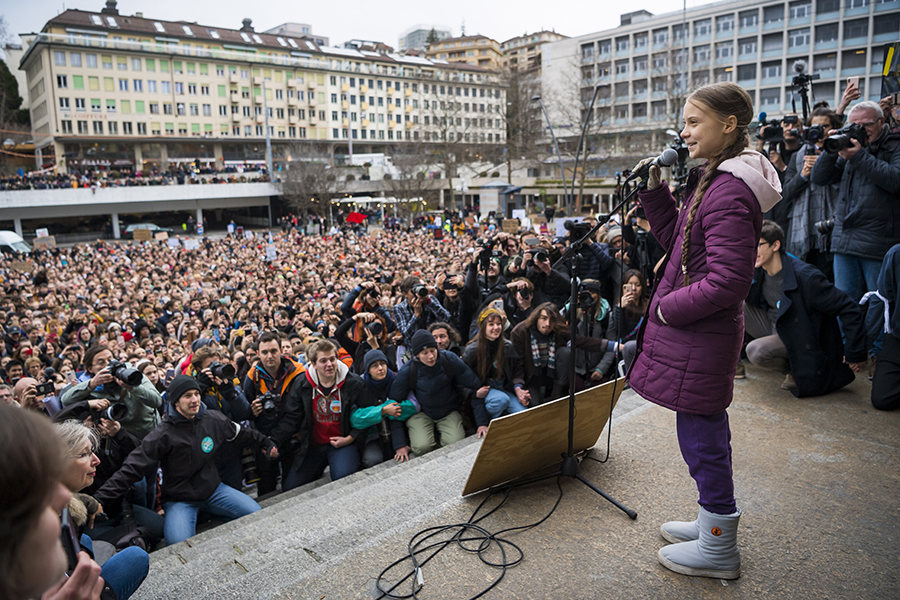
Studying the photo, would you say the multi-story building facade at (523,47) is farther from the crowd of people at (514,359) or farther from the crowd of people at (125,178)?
the crowd of people at (514,359)

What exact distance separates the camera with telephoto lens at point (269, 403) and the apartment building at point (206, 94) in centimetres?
5197

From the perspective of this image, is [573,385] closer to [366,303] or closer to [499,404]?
[499,404]

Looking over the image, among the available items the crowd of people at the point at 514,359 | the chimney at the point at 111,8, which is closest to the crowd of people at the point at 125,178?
the chimney at the point at 111,8

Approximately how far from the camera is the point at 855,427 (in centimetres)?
378

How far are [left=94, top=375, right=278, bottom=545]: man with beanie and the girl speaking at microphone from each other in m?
3.25

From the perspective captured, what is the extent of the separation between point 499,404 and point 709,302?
3374 millimetres

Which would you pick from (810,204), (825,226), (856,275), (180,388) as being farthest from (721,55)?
(180,388)

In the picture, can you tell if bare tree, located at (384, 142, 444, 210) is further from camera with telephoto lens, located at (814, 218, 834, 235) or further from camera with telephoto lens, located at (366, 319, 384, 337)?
camera with telephoto lens, located at (814, 218, 834, 235)

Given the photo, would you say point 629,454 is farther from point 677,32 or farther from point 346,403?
point 677,32

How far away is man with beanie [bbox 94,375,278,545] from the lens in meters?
4.16

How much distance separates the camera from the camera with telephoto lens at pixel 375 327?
6.37m

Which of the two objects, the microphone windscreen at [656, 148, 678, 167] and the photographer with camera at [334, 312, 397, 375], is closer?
the microphone windscreen at [656, 148, 678, 167]

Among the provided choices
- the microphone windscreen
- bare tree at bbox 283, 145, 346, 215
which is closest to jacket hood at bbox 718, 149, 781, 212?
the microphone windscreen

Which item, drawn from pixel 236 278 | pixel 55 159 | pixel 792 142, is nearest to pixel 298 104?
pixel 55 159
